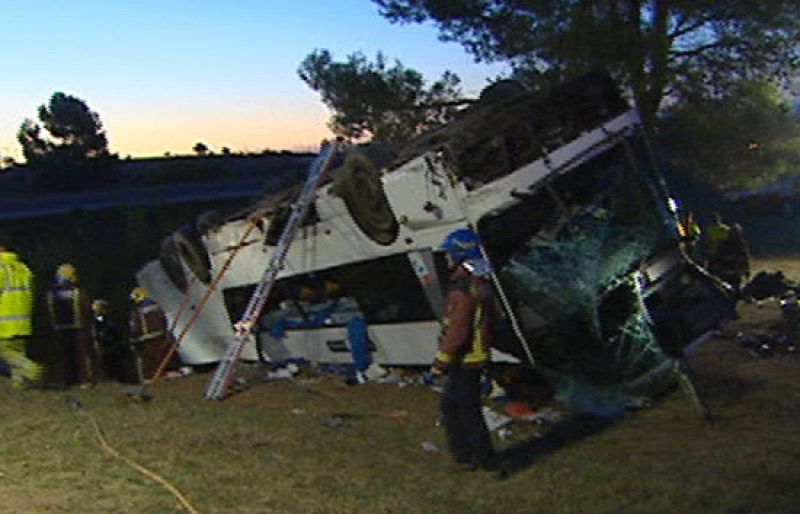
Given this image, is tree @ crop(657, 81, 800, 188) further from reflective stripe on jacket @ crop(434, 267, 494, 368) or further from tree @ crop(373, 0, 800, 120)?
reflective stripe on jacket @ crop(434, 267, 494, 368)

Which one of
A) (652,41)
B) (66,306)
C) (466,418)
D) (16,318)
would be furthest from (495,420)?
(652,41)

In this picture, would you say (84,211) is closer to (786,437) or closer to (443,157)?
(443,157)

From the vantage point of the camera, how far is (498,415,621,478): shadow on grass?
606cm

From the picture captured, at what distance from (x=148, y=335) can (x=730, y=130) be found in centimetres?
1170

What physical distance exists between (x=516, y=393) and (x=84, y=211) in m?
11.6

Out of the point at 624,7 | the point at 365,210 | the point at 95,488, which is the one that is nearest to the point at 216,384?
the point at 365,210

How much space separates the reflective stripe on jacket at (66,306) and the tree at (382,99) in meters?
8.45

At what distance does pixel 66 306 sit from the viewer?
9797 mm

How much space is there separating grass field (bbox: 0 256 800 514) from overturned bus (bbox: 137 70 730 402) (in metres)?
0.59

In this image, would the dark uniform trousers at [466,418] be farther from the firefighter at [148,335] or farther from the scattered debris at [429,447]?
the firefighter at [148,335]

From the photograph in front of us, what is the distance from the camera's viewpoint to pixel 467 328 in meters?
5.59

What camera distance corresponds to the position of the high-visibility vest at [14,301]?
9.05 meters

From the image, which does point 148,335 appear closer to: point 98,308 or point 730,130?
point 98,308

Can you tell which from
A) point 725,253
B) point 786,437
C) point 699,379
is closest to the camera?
point 786,437
